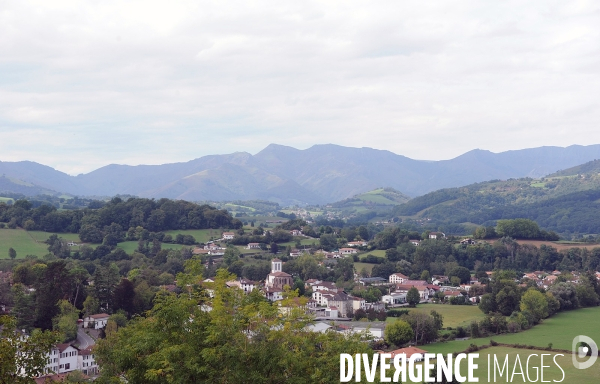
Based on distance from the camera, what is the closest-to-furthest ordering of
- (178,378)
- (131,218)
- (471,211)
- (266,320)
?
1. (178,378)
2. (266,320)
3. (131,218)
4. (471,211)

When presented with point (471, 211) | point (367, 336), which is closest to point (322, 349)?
point (367, 336)

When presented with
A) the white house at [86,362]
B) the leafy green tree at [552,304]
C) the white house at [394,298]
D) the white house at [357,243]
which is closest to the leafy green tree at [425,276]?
the white house at [394,298]

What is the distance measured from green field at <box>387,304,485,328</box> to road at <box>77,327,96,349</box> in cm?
1984

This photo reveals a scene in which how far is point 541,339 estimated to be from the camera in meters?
38.3

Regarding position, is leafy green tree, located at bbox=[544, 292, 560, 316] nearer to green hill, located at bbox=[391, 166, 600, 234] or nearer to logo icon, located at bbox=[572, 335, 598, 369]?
logo icon, located at bbox=[572, 335, 598, 369]

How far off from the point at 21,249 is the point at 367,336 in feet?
191

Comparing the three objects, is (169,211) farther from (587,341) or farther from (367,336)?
(367,336)

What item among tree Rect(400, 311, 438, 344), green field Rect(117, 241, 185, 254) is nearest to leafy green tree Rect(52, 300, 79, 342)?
tree Rect(400, 311, 438, 344)

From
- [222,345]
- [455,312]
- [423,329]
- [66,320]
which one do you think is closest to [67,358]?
[66,320]

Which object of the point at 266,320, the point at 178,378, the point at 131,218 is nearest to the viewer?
the point at 178,378

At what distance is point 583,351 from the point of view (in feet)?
114

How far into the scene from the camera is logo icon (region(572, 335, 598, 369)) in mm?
32197

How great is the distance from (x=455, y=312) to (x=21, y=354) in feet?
141

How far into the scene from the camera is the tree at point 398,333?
37375mm
